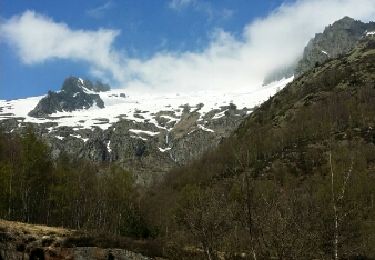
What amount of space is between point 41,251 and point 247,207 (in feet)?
135

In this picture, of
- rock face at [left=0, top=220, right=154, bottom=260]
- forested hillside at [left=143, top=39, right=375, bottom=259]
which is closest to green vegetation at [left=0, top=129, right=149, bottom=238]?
forested hillside at [left=143, top=39, right=375, bottom=259]

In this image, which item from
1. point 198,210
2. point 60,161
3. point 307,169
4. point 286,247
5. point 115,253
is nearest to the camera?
point 286,247

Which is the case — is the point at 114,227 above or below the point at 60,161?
below

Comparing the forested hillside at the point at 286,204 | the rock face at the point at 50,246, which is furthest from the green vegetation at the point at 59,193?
the rock face at the point at 50,246

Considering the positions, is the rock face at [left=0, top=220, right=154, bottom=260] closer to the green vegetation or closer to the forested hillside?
the forested hillside

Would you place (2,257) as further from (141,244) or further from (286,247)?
(286,247)

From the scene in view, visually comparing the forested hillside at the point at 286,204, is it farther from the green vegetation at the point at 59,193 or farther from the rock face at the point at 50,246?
the green vegetation at the point at 59,193

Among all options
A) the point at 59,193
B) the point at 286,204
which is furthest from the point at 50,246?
the point at 286,204

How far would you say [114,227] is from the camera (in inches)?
4001

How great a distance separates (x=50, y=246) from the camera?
1953 inches

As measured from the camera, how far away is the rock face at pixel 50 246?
1887 inches

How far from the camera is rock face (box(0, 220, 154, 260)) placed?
1887 inches

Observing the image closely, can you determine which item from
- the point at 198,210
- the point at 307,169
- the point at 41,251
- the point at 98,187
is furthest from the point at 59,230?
the point at 307,169

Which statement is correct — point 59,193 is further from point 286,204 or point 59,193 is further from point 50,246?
point 286,204
